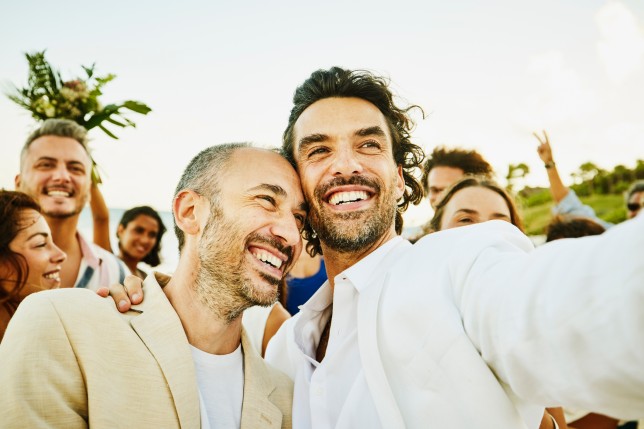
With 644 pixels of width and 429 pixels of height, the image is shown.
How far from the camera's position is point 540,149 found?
283 inches

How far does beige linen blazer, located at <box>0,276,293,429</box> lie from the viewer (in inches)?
65.7

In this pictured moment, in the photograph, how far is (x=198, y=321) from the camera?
7.91ft

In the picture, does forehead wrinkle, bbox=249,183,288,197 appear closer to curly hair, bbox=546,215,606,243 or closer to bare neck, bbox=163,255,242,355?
bare neck, bbox=163,255,242,355

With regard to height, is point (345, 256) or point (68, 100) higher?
point (68, 100)

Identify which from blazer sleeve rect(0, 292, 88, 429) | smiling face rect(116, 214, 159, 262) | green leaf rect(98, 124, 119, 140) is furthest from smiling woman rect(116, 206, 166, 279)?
blazer sleeve rect(0, 292, 88, 429)

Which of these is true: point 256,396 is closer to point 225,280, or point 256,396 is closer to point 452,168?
point 225,280

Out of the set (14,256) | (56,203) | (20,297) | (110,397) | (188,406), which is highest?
(56,203)

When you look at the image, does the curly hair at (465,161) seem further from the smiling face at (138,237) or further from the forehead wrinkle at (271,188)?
the smiling face at (138,237)

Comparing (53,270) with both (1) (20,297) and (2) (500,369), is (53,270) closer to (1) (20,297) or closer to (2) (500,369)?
(1) (20,297)

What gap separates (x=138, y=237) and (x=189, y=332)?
5.47 metres

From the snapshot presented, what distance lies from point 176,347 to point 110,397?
0.38 metres

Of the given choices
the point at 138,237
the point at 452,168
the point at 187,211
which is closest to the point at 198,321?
the point at 187,211

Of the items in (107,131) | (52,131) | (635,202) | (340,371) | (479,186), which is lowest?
(340,371)

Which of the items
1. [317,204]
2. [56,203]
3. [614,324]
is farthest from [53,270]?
[614,324]
